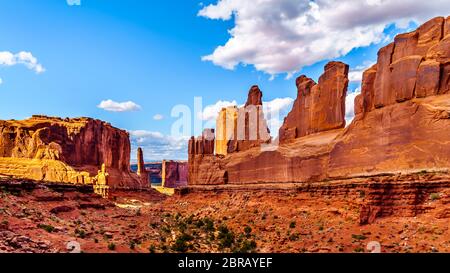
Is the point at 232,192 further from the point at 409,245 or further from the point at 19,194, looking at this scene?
the point at 409,245

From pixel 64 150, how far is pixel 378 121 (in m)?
83.7

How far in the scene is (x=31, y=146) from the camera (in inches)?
3285

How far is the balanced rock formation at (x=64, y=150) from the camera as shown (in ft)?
254

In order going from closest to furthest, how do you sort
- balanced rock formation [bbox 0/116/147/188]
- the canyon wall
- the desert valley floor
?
the desert valley floor
balanced rock formation [bbox 0/116/147/188]
the canyon wall

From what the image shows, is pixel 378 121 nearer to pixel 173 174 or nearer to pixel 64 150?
pixel 64 150

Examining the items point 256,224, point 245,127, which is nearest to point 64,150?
point 245,127

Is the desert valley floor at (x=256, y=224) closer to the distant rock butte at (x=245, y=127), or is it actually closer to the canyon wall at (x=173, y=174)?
the distant rock butte at (x=245, y=127)

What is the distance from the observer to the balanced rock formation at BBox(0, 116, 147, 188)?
77.5 metres

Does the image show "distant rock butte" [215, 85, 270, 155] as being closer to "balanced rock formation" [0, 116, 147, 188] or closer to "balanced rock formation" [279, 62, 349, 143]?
"balanced rock formation" [279, 62, 349, 143]

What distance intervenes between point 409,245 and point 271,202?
17.5 meters

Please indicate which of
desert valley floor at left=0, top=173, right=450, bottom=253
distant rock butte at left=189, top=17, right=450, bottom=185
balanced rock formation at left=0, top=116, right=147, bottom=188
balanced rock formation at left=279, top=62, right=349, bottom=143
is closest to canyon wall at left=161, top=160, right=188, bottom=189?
balanced rock formation at left=0, top=116, right=147, bottom=188

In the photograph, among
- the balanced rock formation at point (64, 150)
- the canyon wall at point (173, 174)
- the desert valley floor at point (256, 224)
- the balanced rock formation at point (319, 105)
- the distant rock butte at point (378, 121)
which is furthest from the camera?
the canyon wall at point (173, 174)

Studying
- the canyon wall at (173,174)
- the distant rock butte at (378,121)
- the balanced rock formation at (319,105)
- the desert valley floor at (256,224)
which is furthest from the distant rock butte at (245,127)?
the canyon wall at (173,174)

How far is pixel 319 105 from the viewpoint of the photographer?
37.1 metres
